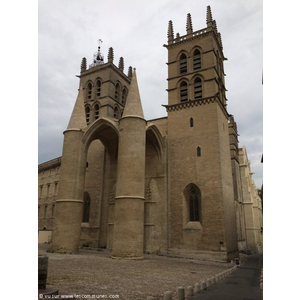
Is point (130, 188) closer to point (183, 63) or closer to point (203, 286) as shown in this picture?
point (203, 286)

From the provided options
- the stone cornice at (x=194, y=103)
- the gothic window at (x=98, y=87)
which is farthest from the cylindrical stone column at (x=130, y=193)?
the gothic window at (x=98, y=87)

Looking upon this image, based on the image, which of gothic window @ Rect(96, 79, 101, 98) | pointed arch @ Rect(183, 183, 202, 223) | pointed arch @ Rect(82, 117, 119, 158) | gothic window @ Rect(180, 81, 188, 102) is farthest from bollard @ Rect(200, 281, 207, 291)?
gothic window @ Rect(96, 79, 101, 98)

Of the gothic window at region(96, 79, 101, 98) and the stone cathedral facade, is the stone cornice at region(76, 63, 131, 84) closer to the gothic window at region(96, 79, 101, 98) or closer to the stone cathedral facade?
the gothic window at region(96, 79, 101, 98)

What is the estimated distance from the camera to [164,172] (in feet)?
72.4

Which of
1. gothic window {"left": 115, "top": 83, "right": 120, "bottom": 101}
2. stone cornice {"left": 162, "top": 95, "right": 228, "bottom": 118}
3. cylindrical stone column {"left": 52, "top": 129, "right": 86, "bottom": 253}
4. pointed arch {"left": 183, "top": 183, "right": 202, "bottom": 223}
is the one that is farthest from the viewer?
gothic window {"left": 115, "top": 83, "right": 120, "bottom": 101}

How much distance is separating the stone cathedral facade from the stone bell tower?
0.07 metres

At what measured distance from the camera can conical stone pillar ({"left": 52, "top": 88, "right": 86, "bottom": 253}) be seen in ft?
62.0

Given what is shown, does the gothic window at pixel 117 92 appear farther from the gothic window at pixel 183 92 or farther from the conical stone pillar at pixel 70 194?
the conical stone pillar at pixel 70 194

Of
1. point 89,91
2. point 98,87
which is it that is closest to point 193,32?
point 98,87

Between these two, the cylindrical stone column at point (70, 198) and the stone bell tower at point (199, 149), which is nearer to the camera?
the cylindrical stone column at point (70, 198)

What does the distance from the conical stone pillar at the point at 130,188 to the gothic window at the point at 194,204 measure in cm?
493

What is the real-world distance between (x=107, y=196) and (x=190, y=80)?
12548mm

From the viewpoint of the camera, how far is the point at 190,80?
943 inches

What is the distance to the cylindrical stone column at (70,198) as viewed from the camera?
61.9 ft
